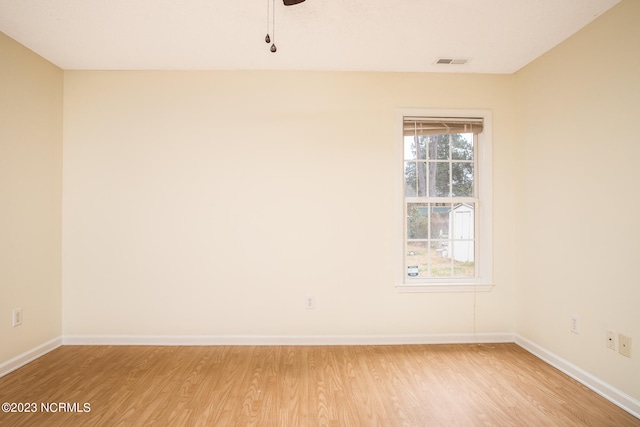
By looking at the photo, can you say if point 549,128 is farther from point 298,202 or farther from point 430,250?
point 298,202

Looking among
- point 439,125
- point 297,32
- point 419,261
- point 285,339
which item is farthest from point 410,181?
point 285,339

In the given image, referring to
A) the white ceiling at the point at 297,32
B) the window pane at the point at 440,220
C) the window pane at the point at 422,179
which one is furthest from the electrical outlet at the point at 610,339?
the white ceiling at the point at 297,32

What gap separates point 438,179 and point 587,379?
2047 mm

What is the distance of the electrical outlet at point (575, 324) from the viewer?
8.13 ft

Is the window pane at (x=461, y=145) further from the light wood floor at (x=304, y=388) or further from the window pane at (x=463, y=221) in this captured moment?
the light wood floor at (x=304, y=388)

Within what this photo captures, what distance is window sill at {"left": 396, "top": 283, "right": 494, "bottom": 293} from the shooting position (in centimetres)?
315

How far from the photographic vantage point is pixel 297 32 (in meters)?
2.48

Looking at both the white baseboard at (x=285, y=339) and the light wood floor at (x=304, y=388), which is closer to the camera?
the light wood floor at (x=304, y=388)

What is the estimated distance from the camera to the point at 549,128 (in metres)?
2.79

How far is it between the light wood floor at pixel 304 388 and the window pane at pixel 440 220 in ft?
3.73

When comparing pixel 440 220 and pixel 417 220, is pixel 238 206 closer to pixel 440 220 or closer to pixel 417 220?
pixel 417 220

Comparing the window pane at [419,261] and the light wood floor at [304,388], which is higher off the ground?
the window pane at [419,261]

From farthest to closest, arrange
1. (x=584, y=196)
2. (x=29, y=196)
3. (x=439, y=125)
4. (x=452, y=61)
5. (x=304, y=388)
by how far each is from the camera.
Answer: (x=439, y=125), (x=452, y=61), (x=29, y=196), (x=584, y=196), (x=304, y=388)

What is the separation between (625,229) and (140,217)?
405 cm
